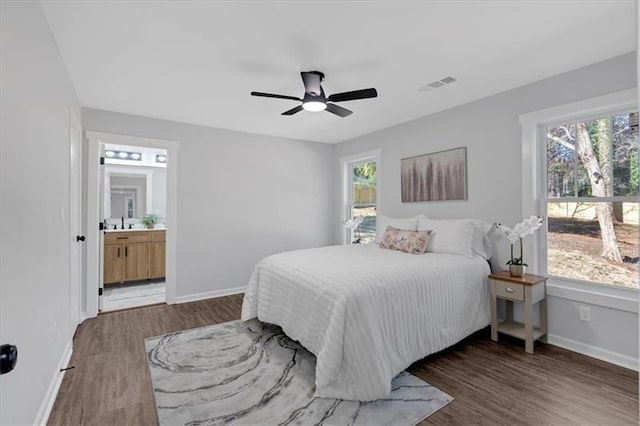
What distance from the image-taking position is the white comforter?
1.93m

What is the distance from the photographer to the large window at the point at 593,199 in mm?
2463

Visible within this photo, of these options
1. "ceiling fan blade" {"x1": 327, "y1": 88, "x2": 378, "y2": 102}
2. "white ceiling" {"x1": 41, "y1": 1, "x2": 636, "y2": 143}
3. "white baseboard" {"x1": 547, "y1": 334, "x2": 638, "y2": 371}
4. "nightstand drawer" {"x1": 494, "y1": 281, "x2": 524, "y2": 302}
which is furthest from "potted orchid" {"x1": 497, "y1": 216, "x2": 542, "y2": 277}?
"ceiling fan blade" {"x1": 327, "y1": 88, "x2": 378, "y2": 102}

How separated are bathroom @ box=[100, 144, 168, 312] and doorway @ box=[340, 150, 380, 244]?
10.0ft

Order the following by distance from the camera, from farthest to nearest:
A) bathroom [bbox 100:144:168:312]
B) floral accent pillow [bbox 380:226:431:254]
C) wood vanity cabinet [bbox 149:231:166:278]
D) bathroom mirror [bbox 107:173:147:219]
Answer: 1. bathroom mirror [bbox 107:173:147:219]
2. wood vanity cabinet [bbox 149:231:166:278]
3. bathroom [bbox 100:144:168:312]
4. floral accent pillow [bbox 380:226:431:254]

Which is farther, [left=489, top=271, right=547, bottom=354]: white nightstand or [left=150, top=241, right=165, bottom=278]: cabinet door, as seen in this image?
[left=150, top=241, right=165, bottom=278]: cabinet door

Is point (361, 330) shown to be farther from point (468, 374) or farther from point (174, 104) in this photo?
point (174, 104)

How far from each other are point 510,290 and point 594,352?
2.50 ft

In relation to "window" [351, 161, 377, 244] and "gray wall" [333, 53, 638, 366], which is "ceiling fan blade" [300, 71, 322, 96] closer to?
"gray wall" [333, 53, 638, 366]

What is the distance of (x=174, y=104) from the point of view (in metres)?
3.44

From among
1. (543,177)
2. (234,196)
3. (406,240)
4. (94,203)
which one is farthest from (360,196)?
(94,203)

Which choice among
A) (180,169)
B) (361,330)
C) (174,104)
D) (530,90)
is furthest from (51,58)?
(530,90)

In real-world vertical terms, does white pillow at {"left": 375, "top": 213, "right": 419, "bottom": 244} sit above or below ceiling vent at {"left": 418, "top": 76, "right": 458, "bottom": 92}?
below

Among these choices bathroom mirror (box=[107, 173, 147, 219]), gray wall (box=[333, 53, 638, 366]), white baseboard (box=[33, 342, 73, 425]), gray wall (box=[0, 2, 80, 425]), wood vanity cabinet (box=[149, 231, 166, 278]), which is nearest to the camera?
gray wall (box=[0, 2, 80, 425])

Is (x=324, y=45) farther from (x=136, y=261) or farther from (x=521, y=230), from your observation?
(x=136, y=261)
